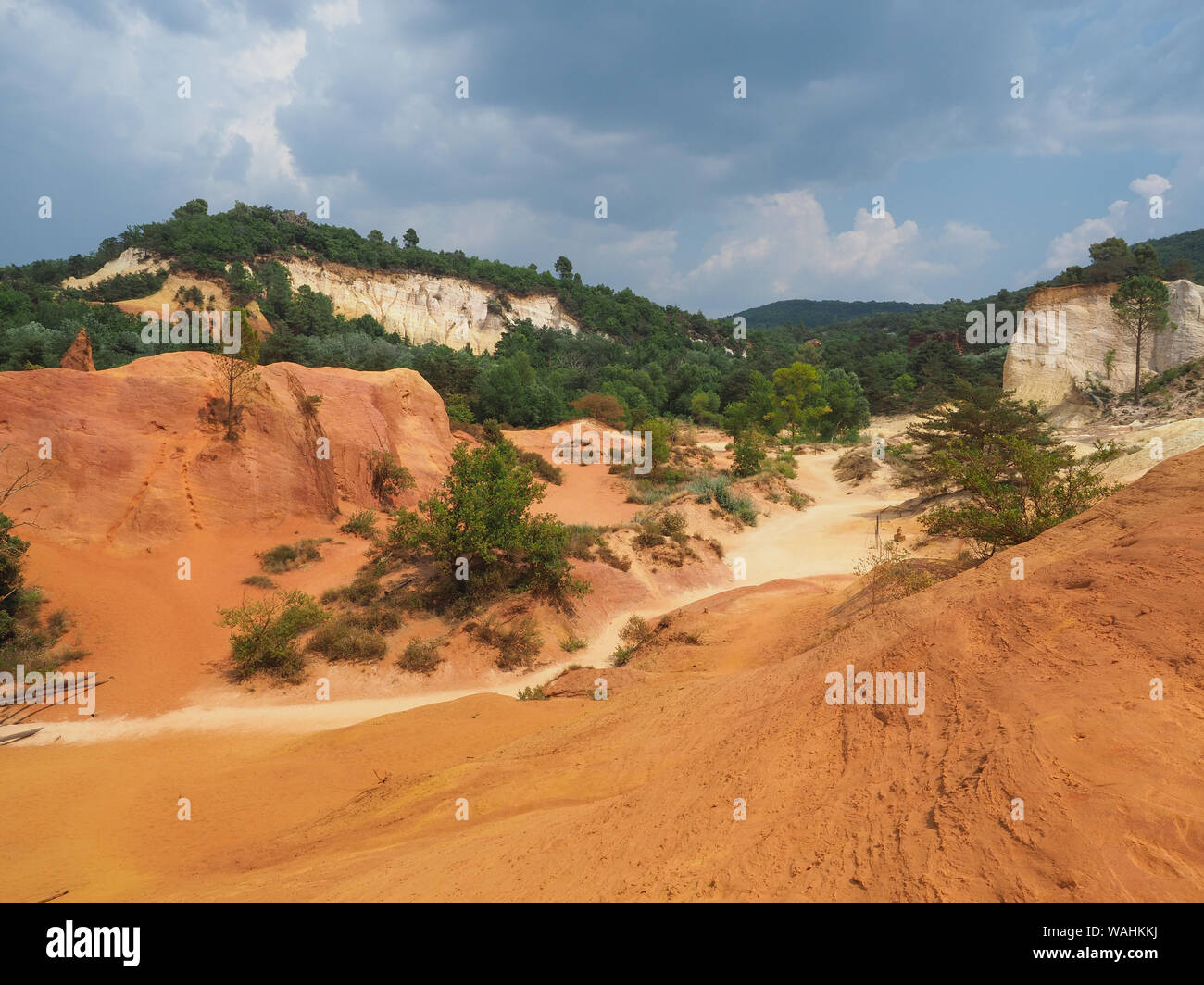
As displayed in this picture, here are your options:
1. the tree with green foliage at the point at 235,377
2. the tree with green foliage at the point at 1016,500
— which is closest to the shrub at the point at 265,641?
the tree with green foliage at the point at 235,377

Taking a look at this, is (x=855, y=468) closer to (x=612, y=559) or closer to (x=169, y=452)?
(x=612, y=559)

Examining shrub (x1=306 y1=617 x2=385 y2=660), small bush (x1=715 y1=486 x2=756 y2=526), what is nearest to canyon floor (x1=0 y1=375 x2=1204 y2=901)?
shrub (x1=306 y1=617 x2=385 y2=660)

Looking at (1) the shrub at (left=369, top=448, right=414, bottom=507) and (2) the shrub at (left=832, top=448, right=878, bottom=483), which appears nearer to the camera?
(1) the shrub at (left=369, top=448, right=414, bottom=507)

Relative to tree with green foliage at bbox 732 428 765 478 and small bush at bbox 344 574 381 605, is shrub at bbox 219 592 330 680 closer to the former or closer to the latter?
small bush at bbox 344 574 381 605

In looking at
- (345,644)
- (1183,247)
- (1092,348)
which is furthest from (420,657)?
(1183,247)

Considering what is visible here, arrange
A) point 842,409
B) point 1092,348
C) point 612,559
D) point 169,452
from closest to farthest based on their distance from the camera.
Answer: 1. point 169,452
2. point 612,559
3. point 1092,348
4. point 842,409
